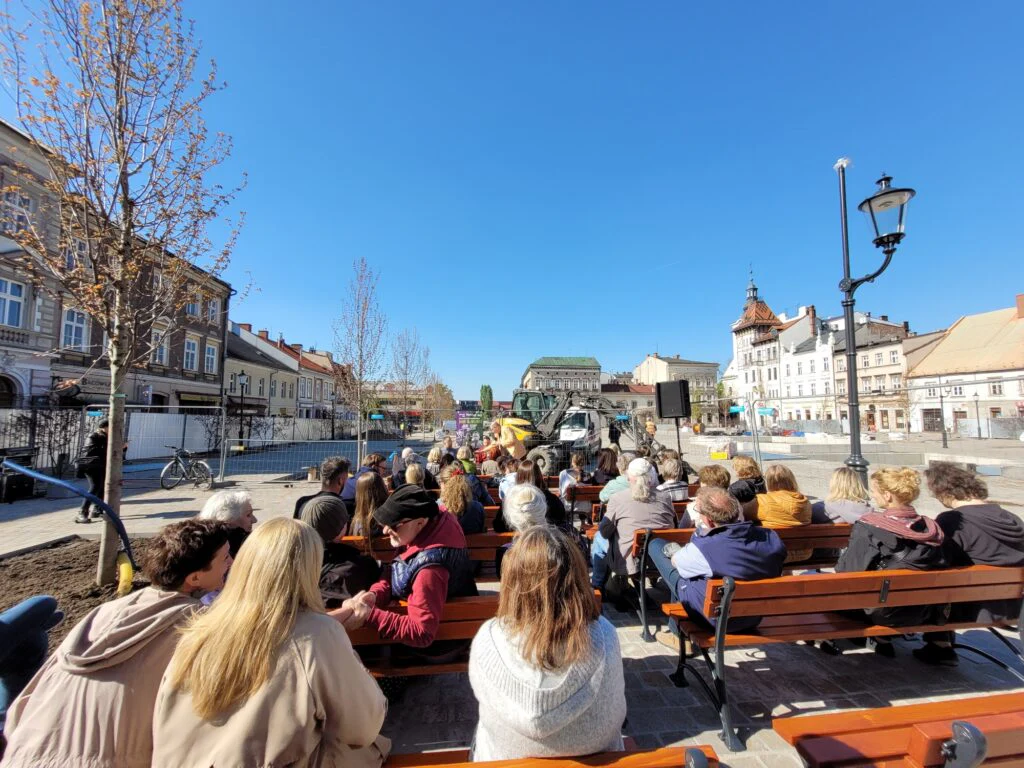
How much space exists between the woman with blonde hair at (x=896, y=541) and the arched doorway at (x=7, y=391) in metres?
25.1

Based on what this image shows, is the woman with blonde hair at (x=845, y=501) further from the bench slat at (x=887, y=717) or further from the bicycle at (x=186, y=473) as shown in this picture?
the bicycle at (x=186, y=473)

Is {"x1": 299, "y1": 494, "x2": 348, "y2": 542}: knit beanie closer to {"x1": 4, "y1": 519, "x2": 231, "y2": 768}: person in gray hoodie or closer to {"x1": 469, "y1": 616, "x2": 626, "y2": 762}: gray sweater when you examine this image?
{"x1": 4, "y1": 519, "x2": 231, "y2": 768}: person in gray hoodie

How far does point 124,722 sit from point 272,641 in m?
0.60

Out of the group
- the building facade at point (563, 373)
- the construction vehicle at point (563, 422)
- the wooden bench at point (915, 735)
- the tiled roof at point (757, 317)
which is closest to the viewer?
the wooden bench at point (915, 735)

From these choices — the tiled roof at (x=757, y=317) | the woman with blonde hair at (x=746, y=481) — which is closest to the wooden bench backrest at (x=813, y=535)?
the woman with blonde hair at (x=746, y=481)

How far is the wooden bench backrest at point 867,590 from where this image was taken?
112 inches

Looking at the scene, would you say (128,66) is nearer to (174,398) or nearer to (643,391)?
(174,398)

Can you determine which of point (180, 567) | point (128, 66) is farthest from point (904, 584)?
point (128, 66)

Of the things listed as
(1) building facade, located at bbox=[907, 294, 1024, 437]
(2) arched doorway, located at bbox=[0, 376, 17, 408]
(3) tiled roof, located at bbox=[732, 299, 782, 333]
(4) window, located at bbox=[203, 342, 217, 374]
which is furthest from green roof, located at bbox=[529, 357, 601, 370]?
(2) arched doorway, located at bbox=[0, 376, 17, 408]

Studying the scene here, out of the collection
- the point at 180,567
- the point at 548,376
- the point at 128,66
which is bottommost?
the point at 180,567

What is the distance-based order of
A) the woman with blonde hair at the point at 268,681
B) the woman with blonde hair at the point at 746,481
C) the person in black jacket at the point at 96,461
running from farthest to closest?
the person in black jacket at the point at 96,461, the woman with blonde hair at the point at 746,481, the woman with blonde hair at the point at 268,681

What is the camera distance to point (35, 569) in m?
5.02

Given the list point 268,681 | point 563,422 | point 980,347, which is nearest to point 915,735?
point 268,681

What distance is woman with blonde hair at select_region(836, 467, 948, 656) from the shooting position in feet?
10.2
